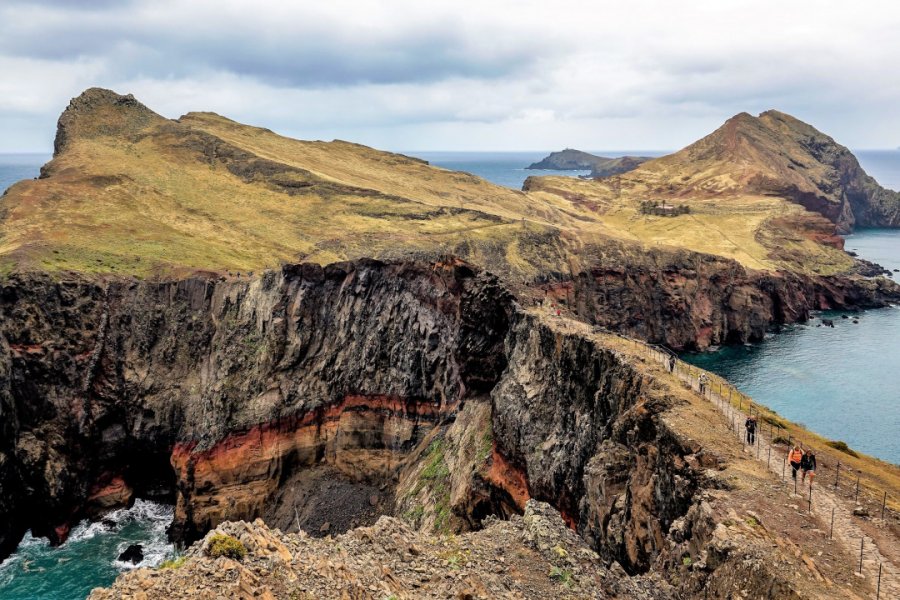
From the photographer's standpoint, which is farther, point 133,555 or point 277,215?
point 277,215

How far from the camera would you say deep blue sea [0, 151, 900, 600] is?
63.2 m

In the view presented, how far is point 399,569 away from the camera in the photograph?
2411 cm

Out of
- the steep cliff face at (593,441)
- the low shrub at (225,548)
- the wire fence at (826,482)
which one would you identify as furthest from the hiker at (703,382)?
the low shrub at (225,548)

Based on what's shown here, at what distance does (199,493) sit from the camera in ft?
228

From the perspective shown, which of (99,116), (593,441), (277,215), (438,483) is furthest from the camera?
(99,116)

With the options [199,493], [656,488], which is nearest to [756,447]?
[656,488]

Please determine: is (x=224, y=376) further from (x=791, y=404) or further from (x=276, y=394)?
(x=791, y=404)

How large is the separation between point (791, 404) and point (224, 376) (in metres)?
80.2

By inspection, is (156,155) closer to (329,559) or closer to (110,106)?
(110,106)

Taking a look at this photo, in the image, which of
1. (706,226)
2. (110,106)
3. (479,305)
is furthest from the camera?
(706,226)

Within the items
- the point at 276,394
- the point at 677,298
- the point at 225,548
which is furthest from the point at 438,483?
the point at 677,298

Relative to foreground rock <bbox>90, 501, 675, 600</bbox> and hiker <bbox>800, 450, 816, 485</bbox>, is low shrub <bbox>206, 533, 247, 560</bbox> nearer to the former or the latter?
foreground rock <bbox>90, 501, 675, 600</bbox>

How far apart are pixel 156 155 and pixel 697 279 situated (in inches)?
4680

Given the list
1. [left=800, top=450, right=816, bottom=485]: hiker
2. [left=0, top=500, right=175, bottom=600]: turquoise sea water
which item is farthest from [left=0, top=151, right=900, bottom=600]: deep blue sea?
[left=800, top=450, right=816, bottom=485]: hiker
